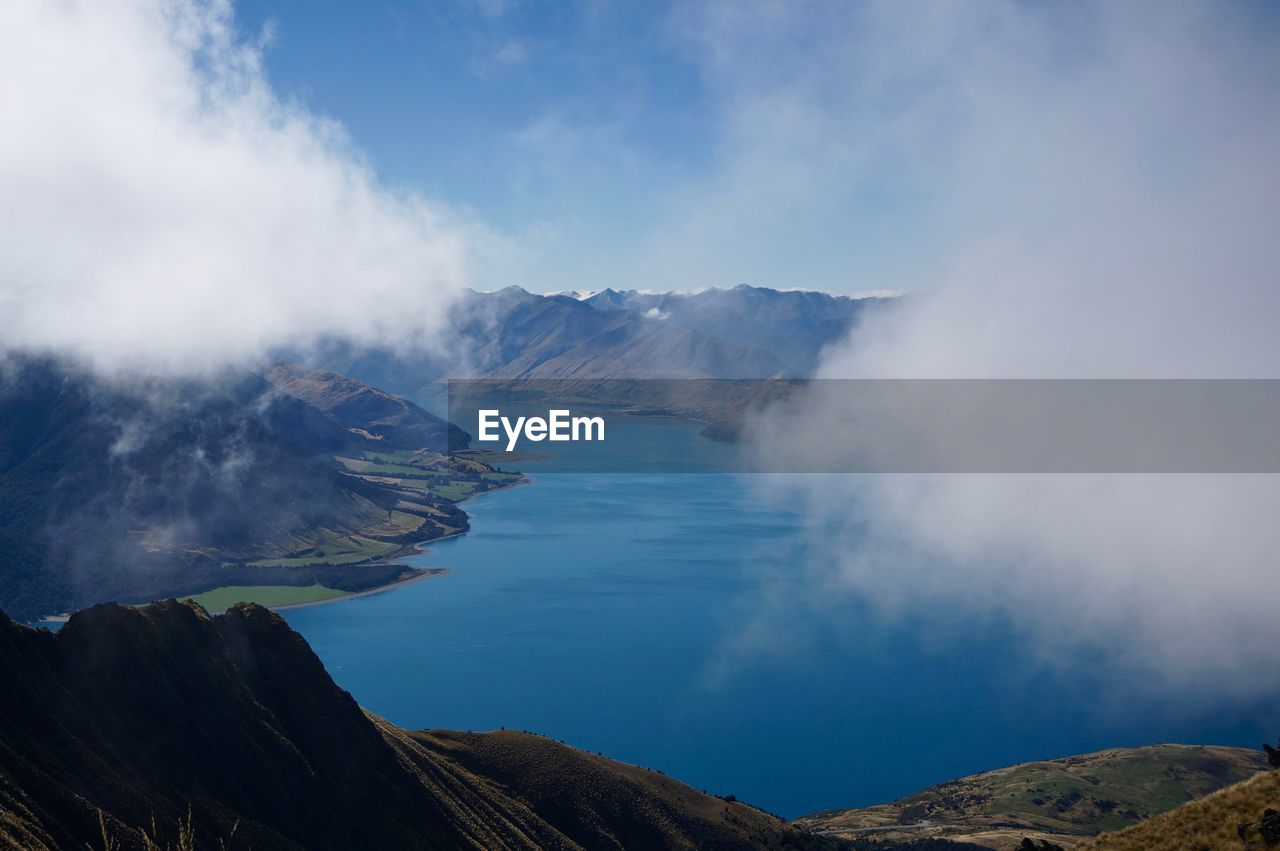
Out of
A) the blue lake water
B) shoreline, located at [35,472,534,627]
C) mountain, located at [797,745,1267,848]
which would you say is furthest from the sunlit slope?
shoreline, located at [35,472,534,627]

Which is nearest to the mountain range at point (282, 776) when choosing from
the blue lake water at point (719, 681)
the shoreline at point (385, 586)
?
the blue lake water at point (719, 681)

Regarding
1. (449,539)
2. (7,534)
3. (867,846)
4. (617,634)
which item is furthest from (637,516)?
(867,846)

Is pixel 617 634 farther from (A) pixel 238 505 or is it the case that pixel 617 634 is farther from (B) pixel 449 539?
(A) pixel 238 505

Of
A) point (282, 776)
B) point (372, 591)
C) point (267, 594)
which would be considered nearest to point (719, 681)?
point (372, 591)

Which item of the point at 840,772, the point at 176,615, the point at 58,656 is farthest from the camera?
the point at 840,772

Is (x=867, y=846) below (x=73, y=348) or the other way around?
below

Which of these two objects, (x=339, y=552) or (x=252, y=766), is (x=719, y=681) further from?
(x=339, y=552)

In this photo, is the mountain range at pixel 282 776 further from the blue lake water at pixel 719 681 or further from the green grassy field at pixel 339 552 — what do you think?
the green grassy field at pixel 339 552
